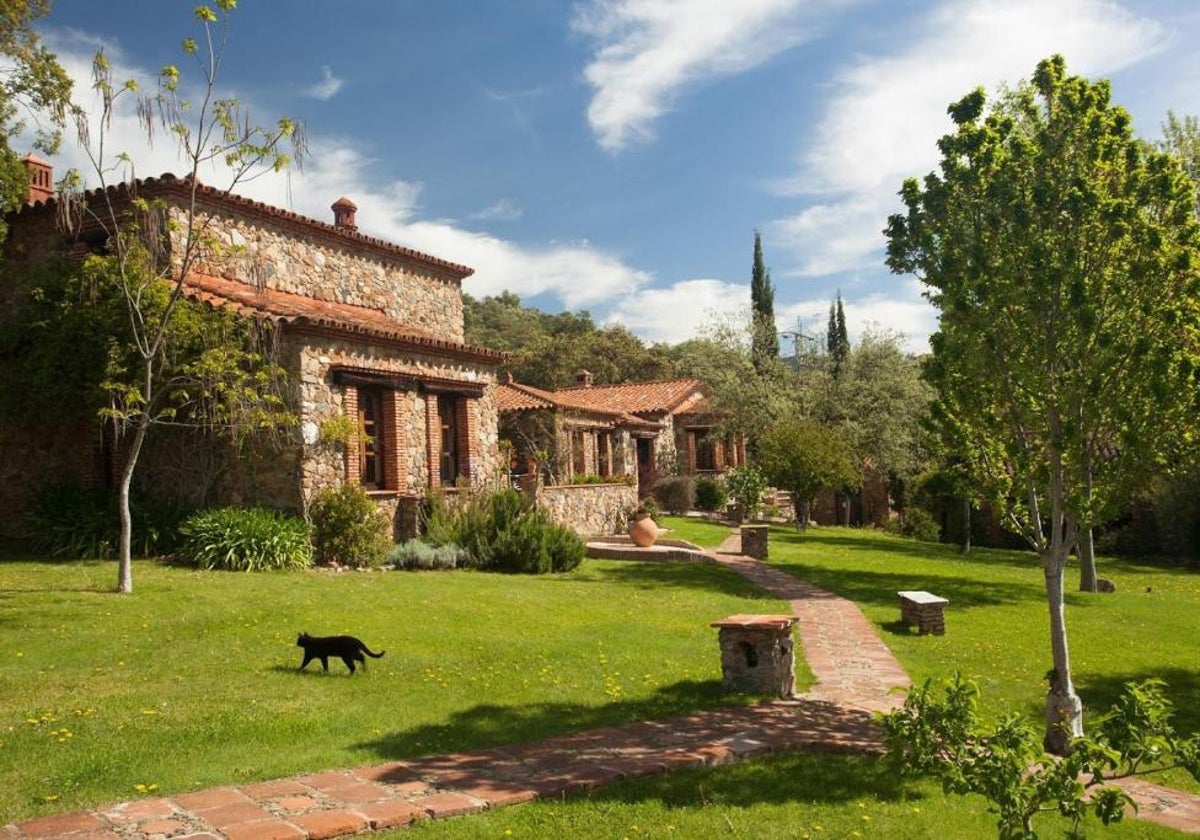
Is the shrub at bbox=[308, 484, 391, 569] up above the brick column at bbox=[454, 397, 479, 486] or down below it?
below

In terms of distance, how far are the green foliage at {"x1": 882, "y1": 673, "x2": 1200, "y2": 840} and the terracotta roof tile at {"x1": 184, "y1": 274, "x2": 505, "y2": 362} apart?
1259cm

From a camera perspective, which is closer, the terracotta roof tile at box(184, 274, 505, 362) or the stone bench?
the stone bench

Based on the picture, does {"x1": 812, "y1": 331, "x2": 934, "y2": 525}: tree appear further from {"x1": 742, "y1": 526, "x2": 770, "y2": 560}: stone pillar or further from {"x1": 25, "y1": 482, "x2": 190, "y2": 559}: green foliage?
{"x1": 25, "y1": 482, "x2": 190, "y2": 559}: green foliage

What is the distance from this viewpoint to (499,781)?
215 inches

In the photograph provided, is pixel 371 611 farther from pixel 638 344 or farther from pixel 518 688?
pixel 638 344

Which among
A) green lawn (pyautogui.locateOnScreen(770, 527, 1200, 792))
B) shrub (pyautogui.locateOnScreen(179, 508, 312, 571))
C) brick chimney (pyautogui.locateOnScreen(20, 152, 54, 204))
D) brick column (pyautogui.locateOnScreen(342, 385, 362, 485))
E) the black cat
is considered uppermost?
brick chimney (pyautogui.locateOnScreen(20, 152, 54, 204))

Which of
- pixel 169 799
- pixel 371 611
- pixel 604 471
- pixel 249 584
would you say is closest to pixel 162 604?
pixel 249 584

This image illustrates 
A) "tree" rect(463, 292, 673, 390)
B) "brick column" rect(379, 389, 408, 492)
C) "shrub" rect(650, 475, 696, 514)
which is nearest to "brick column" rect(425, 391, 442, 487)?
"brick column" rect(379, 389, 408, 492)

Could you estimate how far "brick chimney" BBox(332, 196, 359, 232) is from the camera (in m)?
20.6

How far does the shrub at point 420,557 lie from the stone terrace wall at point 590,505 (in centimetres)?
455

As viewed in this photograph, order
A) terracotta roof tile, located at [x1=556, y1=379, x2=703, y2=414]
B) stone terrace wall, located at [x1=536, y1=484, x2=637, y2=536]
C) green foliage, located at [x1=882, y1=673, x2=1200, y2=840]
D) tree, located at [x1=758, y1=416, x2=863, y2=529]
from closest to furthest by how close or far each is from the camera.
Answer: green foliage, located at [x1=882, y1=673, x2=1200, y2=840] → stone terrace wall, located at [x1=536, y1=484, x2=637, y2=536] → tree, located at [x1=758, y1=416, x2=863, y2=529] → terracotta roof tile, located at [x1=556, y1=379, x2=703, y2=414]

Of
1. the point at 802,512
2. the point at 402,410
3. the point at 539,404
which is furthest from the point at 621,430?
the point at 402,410

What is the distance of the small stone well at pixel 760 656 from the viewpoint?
7863 millimetres

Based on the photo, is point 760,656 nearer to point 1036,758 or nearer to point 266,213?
point 1036,758
